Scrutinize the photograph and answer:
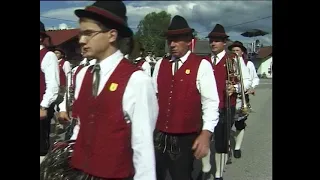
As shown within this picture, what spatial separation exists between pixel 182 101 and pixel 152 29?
140 cm

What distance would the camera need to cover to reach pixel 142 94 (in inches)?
75.6

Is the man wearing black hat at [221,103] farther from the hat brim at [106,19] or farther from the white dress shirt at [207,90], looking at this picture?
the hat brim at [106,19]

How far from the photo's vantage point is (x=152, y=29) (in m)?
2.03

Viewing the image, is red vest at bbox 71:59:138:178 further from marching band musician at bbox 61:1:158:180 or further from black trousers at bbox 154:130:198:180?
black trousers at bbox 154:130:198:180

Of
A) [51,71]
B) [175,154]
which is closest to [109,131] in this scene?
[175,154]

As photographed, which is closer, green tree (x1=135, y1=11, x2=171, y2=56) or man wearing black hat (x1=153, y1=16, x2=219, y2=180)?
green tree (x1=135, y1=11, x2=171, y2=56)

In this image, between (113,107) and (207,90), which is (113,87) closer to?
(113,107)

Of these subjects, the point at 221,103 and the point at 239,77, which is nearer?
the point at 221,103

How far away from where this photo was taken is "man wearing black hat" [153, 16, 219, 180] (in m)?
3.27

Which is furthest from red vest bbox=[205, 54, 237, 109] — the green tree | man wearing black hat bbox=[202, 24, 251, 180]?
the green tree

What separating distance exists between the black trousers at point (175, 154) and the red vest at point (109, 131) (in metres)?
1.27

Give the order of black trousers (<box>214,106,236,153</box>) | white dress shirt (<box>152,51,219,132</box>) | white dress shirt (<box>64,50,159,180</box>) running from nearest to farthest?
white dress shirt (<box>64,50,159,180</box>) < white dress shirt (<box>152,51,219,132</box>) < black trousers (<box>214,106,236,153</box>)
